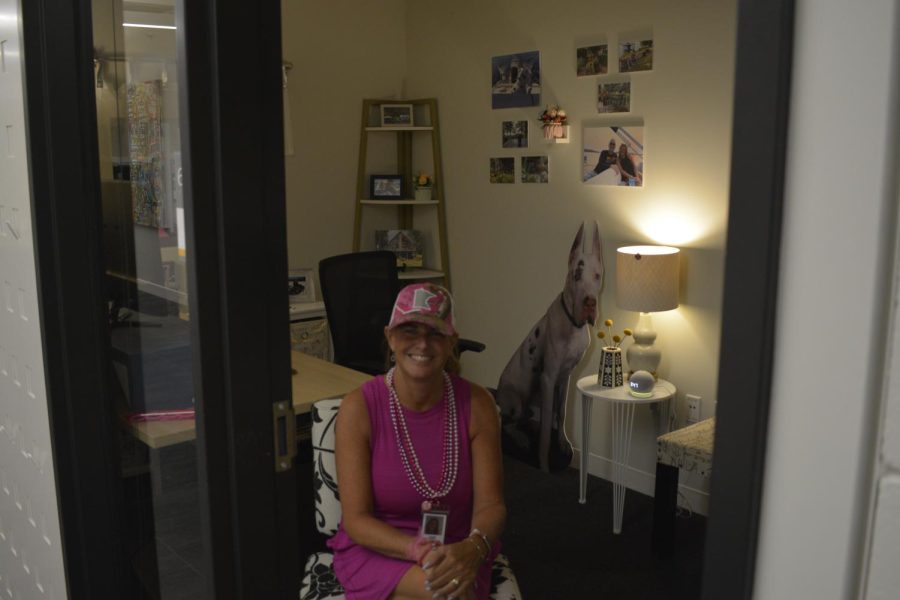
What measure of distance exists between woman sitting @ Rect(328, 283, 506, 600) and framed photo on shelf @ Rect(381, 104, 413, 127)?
3197 millimetres

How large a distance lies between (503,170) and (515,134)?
212mm

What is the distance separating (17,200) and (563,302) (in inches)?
114

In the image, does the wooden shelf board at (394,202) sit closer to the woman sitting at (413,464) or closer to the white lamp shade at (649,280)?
the white lamp shade at (649,280)

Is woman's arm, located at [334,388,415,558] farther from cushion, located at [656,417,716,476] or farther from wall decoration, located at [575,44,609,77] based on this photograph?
wall decoration, located at [575,44,609,77]

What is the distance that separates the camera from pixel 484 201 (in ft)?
16.0

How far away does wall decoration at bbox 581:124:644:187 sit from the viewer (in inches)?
157

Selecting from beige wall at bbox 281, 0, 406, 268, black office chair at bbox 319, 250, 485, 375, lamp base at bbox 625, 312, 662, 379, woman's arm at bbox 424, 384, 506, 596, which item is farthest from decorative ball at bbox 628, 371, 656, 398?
beige wall at bbox 281, 0, 406, 268

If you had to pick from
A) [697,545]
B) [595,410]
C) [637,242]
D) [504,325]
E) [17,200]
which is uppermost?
[17,200]

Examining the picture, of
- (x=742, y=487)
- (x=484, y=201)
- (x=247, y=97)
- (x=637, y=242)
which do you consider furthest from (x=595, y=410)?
(x=742, y=487)

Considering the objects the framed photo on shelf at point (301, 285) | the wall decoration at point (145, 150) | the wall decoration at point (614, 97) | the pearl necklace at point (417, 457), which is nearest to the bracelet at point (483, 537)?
the pearl necklace at point (417, 457)

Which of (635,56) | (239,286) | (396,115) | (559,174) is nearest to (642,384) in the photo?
(559,174)

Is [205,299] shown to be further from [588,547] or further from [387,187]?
[387,187]

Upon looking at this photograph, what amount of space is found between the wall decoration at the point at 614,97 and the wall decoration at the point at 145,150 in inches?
110

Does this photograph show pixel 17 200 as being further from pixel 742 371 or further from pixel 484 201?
pixel 484 201
